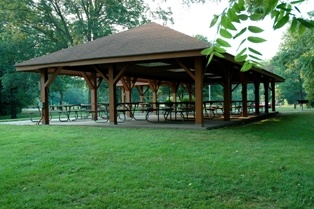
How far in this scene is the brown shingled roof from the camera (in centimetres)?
1032

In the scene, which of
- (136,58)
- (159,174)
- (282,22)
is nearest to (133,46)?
(136,58)

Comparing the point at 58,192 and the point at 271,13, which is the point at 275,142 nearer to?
the point at 58,192

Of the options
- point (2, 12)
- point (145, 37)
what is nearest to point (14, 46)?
point (2, 12)

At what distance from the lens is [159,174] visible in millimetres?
4762

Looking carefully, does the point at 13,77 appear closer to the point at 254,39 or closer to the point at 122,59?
the point at 122,59

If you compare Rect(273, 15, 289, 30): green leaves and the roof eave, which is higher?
the roof eave

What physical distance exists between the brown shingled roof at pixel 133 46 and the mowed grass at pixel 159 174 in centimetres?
359

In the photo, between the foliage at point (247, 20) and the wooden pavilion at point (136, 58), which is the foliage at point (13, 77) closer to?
the wooden pavilion at point (136, 58)

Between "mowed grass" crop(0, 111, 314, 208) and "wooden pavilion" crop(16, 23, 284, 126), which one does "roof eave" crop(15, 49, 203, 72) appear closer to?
"wooden pavilion" crop(16, 23, 284, 126)

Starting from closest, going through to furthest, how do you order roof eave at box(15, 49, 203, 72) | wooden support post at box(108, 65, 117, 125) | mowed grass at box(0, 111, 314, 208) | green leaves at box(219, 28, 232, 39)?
green leaves at box(219, 28, 232, 39) → mowed grass at box(0, 111, 314, 208) → roof eave at box(15, 49, 203, 72) → wooden support post at box(108, 65, 117, 125)

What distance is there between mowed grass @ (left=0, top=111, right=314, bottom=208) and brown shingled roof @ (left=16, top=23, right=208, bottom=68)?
3.59 meters

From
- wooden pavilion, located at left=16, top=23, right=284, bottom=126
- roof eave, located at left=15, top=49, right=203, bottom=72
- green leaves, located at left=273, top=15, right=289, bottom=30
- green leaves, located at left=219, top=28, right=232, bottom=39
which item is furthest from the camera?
wooden pavilion, located at left=16, top=23, right=284, bottom=126

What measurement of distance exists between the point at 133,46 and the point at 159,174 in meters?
7.51

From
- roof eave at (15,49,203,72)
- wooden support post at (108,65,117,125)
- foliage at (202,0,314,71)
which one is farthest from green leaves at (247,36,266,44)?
wooden support post at (108,65,117,125)
